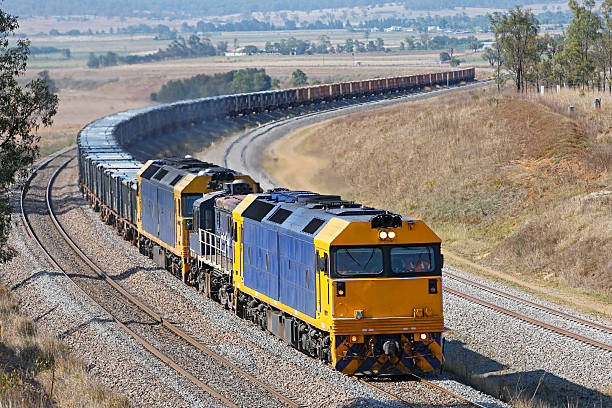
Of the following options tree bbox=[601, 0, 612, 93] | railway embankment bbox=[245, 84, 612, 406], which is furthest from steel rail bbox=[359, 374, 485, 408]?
tree bbox=[601, 0, 612, 93]

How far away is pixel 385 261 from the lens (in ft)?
63.0

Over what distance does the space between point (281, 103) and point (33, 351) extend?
78.7 meters

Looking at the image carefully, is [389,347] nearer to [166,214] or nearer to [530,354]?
[530,354]

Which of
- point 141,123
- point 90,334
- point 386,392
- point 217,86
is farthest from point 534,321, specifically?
point 217,86

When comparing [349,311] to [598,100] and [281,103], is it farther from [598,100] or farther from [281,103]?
[281,103]

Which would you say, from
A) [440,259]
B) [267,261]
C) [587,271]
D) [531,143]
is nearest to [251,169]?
[531,143]

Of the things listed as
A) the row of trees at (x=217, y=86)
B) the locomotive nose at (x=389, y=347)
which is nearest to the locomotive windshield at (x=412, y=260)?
the locomotive nose at (x=389, y=347)

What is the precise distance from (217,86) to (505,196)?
131877 mm

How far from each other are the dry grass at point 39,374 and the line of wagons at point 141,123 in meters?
11.8

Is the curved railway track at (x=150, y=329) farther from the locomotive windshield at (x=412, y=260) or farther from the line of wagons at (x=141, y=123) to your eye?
the locomotive windshield at (x=412, y=260)

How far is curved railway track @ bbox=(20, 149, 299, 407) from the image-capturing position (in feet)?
62.2

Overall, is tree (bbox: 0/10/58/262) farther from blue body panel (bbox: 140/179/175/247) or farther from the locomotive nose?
the locomotive nose

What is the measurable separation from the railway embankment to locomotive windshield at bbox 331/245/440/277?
3275 mm

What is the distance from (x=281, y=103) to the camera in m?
99.9
